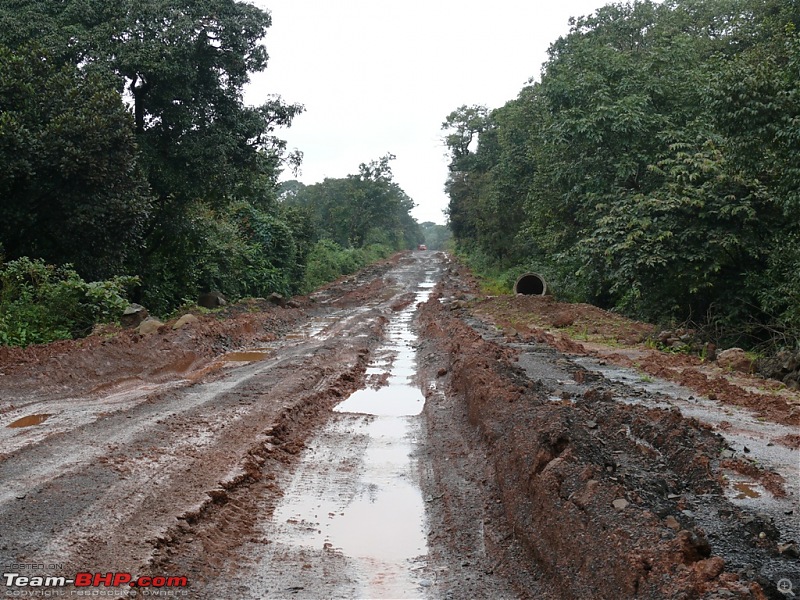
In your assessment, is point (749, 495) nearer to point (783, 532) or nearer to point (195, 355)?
point (783, 532)

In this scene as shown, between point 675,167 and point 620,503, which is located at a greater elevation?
point 675,167

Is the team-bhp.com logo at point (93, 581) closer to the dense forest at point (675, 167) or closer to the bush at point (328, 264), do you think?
the dense forest at point (675, 167)

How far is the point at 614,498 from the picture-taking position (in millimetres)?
4879

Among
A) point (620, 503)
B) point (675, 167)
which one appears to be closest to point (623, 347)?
point (675, 167)

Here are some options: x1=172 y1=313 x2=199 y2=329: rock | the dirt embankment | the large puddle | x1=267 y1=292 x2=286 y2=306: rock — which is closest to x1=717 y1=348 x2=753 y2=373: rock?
the dirt embankment

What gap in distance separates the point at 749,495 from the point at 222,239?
22426 millimetres

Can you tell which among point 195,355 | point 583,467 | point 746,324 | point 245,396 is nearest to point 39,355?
point 195,355

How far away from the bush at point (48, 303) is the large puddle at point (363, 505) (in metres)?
6.99

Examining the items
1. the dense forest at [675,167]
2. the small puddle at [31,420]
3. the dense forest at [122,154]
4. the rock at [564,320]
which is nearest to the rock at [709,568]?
the small puddle at [31,420]

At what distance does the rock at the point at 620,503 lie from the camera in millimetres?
4719

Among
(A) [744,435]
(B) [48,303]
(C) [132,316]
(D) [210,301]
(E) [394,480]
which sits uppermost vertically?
(B) [48,303]

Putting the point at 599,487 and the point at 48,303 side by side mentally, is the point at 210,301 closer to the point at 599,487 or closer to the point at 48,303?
the point at 48,303

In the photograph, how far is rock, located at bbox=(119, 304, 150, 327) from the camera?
53.5ft

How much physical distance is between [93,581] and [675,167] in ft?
51.2
